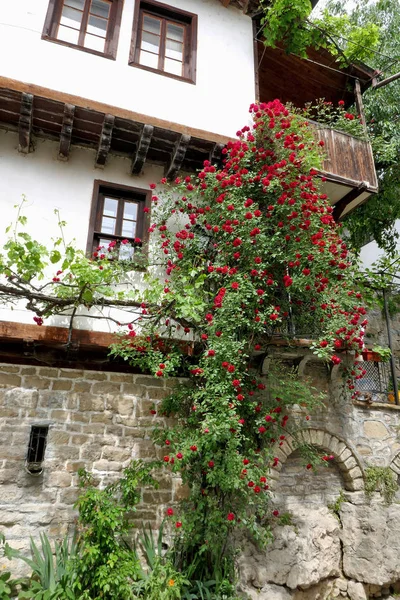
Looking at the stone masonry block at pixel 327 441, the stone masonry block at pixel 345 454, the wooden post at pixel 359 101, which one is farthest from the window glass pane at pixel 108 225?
the wooden post at pixel 359 101

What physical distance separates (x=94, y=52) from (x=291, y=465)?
6.51 m

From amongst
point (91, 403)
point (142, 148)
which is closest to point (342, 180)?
point (142, 148)

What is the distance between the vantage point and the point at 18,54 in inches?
213

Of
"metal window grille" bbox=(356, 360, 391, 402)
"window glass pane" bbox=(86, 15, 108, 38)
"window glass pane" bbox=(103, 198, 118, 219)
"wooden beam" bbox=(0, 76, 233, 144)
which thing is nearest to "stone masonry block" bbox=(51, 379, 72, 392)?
"window glass pane" bbox=(103, 198, 118, 219)

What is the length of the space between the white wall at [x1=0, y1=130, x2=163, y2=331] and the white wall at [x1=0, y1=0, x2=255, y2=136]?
84cm

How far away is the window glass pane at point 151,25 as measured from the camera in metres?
6.58

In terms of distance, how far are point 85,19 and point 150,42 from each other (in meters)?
0.99

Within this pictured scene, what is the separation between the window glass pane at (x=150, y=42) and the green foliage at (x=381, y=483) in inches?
284

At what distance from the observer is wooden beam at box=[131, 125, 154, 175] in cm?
550

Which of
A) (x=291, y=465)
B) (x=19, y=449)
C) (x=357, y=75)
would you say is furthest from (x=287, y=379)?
(x=357, y=75)

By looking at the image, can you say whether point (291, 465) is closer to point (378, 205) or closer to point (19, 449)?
point (19, 449)

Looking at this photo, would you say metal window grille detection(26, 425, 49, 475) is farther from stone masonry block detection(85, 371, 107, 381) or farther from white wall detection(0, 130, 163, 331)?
white wall detection(0, 130, 163, 331)

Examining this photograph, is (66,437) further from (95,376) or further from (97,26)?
(97,26)

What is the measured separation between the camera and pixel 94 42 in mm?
6070
